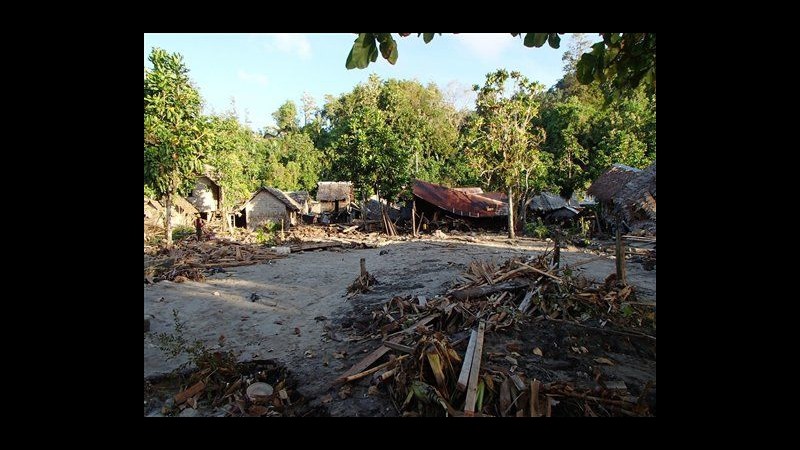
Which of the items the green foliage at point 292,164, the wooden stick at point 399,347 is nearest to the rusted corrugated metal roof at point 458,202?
the green foliage at point 292,164

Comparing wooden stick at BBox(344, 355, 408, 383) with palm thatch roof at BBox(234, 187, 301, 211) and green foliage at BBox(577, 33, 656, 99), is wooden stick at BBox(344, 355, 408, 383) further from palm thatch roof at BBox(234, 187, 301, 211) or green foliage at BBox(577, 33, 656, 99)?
palm thatch roof at BBox(234, 187, 301, 211)

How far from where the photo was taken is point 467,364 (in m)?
5.46

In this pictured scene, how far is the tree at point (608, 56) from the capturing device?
2639 millimetres

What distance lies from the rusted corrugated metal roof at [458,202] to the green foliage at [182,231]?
17147 mm

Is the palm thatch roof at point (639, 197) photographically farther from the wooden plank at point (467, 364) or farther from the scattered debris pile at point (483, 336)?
the wooden plank at point (467, 364)

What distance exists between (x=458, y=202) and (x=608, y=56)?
1125 inches

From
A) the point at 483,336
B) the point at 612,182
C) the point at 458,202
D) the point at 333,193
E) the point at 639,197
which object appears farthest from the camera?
the point at 333,193

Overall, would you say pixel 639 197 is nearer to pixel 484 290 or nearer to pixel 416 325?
pixel 484 290

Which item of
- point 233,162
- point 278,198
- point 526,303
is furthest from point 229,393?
point 278,198

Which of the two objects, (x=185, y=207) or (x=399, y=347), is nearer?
(x=399, y=347)

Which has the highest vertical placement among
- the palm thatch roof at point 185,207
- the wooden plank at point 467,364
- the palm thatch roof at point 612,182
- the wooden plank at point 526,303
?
the palm thatch roof at point 612,182

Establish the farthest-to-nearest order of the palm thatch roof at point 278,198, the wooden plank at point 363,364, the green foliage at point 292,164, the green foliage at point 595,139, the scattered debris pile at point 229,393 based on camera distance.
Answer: the green foliage at point 292,164 → the palm thatch roof at point 278,198 → the green foliage at point 595,139 → the wooden plank at point 363,364 → the scattered debris pile at point 229,393

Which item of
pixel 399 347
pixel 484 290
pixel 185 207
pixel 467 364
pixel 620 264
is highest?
pixel 185 207
